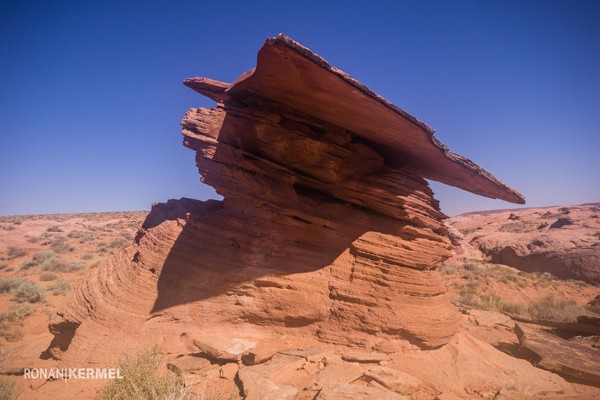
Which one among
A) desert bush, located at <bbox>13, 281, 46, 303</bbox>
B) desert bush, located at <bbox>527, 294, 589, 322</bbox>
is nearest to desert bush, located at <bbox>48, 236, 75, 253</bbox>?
desert bush, located at <bbox>13, 281, 46, 303</bbox>

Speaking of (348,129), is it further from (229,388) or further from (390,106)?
(229,388)

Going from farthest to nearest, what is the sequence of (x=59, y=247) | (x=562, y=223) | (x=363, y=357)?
1. (x=562, y=223)
2. (x=59, y=247)
3. (x=363, y=357)

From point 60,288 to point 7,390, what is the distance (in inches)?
418

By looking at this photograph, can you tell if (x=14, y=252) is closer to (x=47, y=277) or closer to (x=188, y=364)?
(x=47, y=277)

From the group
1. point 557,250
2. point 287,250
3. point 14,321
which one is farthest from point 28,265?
point 557,250

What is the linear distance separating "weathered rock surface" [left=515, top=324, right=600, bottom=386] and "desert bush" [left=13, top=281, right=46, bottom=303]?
16.8 m

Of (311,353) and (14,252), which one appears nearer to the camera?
(311,353)

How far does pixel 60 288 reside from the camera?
1286 cm

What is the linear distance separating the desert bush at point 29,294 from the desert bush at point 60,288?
80cm

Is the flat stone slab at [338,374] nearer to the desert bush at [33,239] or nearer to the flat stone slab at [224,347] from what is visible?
the flat stone slab at [224,347]

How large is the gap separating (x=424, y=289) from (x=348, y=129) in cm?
381

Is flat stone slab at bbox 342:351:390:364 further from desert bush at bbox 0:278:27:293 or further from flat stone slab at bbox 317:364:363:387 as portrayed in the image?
desert bush at bbox 0:278:27:293

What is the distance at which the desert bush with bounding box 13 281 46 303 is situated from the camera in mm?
11187

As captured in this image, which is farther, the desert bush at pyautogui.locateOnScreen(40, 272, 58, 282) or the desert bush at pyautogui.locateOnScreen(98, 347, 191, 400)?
the desert bush at pyautogui.locateOnScreen(40, 272, 58, 282)
